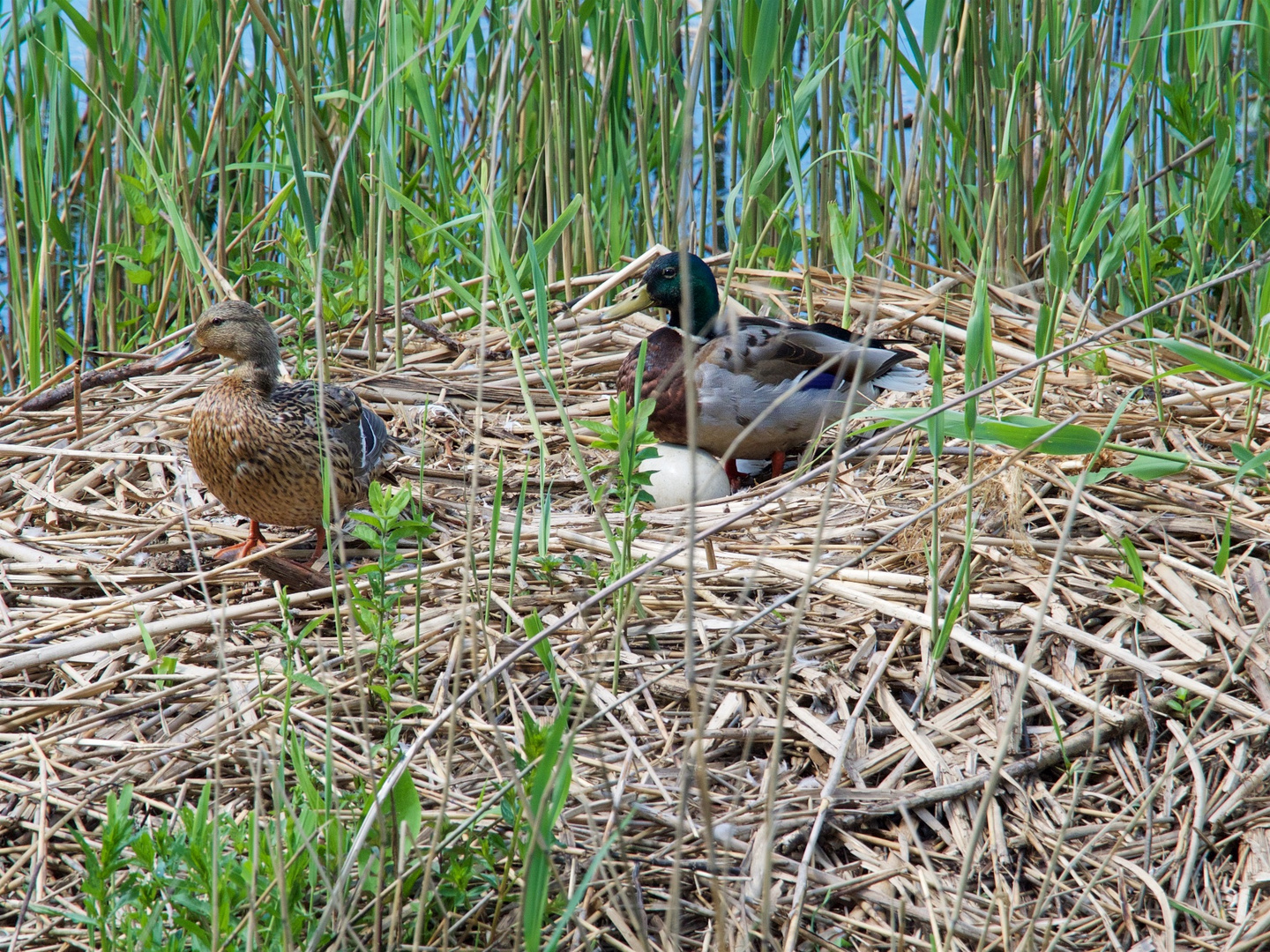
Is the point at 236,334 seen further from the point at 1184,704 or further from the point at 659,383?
the point at 1184,704

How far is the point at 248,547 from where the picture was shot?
267cm

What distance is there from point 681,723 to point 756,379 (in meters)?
1.50

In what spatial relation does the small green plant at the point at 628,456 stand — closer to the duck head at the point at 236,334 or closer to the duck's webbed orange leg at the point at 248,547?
the duck's webbed orange leg at the point at 248,547

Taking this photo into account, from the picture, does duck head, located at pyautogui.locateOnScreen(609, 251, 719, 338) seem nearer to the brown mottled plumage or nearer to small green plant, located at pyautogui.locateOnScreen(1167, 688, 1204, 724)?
the brown mottled plumage

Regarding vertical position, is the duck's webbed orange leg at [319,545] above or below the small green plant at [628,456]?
below

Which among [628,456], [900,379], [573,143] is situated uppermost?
[573,143]

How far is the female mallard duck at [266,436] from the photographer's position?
8.43 feet

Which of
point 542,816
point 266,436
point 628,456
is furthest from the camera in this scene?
point 266,436

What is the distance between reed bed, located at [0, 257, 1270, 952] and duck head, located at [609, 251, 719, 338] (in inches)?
32.9

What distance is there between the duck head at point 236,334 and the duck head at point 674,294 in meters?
1.11

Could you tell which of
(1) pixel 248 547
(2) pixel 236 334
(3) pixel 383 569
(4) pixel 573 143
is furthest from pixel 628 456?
(4) pixel 573 143

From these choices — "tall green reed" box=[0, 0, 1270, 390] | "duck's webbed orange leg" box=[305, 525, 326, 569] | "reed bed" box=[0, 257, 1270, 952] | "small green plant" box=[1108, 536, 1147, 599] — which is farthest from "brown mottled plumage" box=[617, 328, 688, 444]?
"small green plant" box=[1108, 536, 1147, 599]

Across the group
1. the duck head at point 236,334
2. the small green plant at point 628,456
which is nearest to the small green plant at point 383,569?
the small green plant at point 628,456

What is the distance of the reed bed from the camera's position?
153 centimetres
